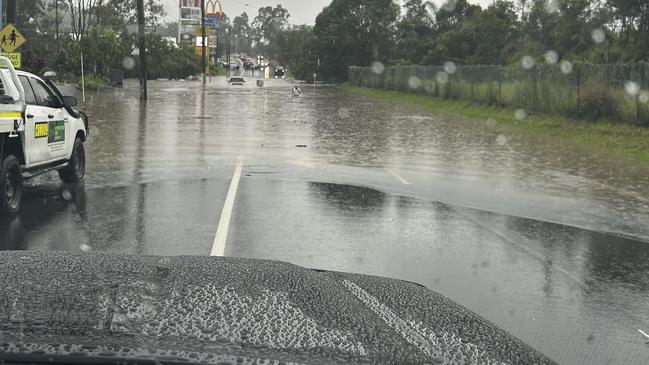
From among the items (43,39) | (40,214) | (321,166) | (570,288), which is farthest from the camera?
(43,39)

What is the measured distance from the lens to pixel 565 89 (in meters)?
26.6

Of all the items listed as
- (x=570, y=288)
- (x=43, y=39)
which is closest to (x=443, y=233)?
(x=570, y=288)

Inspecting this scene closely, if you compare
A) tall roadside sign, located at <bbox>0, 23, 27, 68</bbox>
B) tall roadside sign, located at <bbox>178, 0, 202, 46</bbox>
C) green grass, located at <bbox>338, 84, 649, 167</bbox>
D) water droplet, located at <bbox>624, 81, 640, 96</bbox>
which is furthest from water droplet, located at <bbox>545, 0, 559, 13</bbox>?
tall roadside sign, located at <bbox>178, 0, 202, 46</bbox>

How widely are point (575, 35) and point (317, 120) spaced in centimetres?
3927

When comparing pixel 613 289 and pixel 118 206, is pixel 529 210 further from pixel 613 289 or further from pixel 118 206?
pixel 118 206

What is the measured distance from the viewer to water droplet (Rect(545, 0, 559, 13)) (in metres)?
66.2

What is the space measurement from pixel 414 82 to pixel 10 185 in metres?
45.0

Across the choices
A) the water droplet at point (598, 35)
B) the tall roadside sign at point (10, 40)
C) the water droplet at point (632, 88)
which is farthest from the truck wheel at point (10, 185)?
the water droplet at point (598, 35)

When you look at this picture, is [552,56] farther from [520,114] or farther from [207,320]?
[207,320]

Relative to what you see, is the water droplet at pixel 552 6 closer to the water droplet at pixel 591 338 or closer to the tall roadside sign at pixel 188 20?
the water droplet at pixel 591 338

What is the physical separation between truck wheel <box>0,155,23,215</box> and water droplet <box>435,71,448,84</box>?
35.8 metres

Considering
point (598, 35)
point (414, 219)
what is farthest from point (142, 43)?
point (598, 35)

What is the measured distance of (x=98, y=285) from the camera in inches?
89.5

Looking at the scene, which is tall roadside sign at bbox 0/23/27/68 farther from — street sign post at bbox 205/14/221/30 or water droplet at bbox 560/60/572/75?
street sign post at bbox 205/14/221/30
